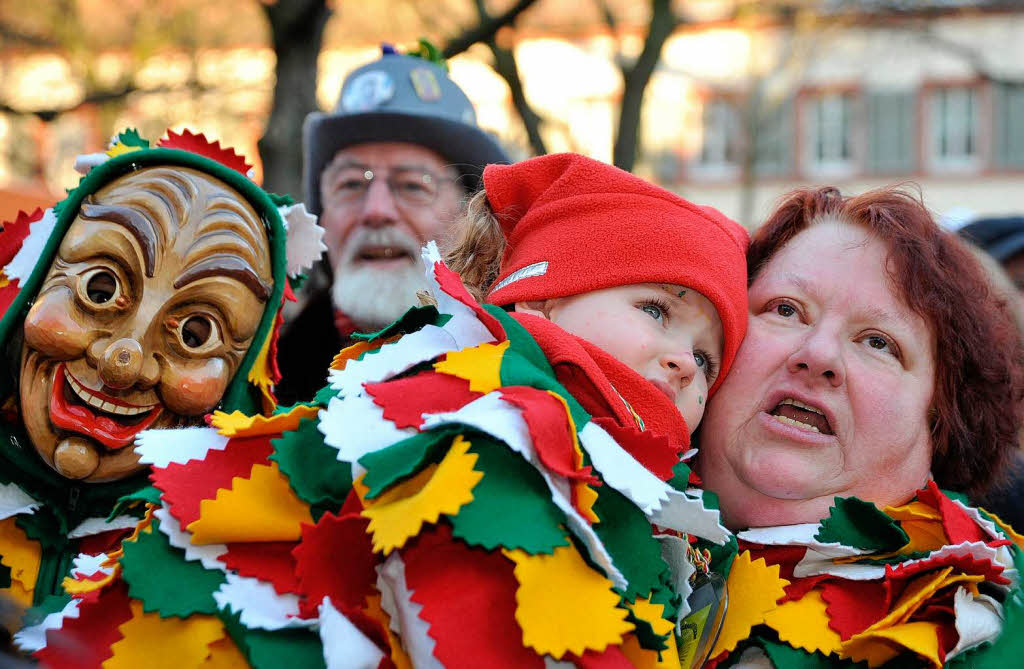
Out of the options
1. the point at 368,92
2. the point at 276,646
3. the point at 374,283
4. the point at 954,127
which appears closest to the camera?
the point at 276,646

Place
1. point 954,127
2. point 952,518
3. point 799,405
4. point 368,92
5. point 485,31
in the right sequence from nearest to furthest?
point 952,518 → point 799,405 → point 368,92 → point 485,31 → point 954,127

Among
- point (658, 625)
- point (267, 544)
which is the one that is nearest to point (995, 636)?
point (658, 625)

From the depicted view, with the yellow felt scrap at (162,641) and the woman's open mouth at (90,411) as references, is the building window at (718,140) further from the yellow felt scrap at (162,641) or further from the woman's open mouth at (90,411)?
the yellow felt scrap at (162,641)

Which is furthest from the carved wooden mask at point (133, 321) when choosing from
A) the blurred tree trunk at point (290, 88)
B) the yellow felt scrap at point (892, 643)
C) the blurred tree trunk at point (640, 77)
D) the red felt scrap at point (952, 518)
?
the blurred tree trunk at point (640, 77)

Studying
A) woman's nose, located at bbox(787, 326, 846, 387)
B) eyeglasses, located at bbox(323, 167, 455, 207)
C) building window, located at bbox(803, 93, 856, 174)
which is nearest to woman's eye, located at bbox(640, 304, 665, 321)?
woman's nose, located at bbox(787, 326, 846, 387)

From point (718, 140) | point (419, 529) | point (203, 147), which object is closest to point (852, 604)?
point (419, 529)

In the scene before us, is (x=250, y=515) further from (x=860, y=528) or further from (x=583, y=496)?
(x=860, y=528)

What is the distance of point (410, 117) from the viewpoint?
3.48 m

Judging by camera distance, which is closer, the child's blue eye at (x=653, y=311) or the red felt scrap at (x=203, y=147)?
the child's blue eye at (x=653, y=311)

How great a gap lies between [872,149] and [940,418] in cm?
1966

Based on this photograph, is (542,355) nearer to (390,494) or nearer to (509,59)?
(390,494)

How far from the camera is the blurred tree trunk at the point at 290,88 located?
542 centimetres

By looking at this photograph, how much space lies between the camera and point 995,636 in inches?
76.4

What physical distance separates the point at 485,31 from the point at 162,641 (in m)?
4.83
